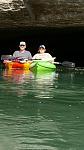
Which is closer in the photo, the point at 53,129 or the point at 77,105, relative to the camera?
the point at 53,129

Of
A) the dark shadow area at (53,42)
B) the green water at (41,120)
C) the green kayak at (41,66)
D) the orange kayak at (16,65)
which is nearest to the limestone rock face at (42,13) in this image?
the orange kayak at (16,65)

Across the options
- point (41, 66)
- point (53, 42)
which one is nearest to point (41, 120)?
point (41, 66)

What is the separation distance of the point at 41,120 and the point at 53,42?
1368 centimetres

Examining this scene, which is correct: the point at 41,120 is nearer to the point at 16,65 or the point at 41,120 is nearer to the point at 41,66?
the point at 41,66

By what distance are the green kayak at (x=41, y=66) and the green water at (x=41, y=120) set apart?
15.4ft

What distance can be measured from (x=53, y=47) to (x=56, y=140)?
48.3 feet

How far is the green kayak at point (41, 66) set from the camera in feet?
37.7

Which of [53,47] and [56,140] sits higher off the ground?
[53,47]

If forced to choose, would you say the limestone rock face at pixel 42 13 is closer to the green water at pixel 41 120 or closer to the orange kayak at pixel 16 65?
the orange kayak at pixel 16 65

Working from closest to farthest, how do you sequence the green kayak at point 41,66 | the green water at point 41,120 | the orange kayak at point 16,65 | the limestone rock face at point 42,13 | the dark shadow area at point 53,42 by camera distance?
1. the green water at point 41,120
2. the green kayak at point 41,66
3. the limestone rock face at point 42,13
4. the orange kayak at point 16,65
5. the dark shadow area at point 53,42

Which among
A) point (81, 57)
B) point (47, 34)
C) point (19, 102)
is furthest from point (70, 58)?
point (19, 102)

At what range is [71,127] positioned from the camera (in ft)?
13.1

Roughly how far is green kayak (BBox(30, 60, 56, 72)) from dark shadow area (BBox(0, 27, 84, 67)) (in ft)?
13.7

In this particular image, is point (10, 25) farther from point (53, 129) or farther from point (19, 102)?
point (53, 129)
